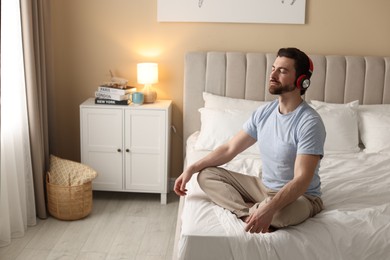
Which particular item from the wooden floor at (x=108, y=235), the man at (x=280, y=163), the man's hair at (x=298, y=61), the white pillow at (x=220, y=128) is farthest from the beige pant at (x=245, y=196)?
the white pillow at (x=220, y=128)

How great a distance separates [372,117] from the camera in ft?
13.2

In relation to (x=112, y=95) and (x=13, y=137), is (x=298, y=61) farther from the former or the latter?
(x=13, y=137)

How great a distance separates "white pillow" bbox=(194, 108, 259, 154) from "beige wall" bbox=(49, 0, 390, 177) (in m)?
0.55

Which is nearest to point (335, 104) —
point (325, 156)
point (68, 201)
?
point (325, 156)

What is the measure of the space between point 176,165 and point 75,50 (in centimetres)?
119

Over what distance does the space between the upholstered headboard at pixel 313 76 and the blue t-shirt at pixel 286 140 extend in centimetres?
131

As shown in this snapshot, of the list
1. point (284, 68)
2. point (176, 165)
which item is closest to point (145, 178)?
point (176, 165)

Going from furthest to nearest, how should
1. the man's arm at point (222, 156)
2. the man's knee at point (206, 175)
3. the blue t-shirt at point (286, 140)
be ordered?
the man's arm at point (222, 156), the man's knee at point (206, 175), the blue t-shirt at point (286, 140)

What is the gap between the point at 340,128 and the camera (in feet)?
12.9

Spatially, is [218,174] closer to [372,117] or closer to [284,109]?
[284,109]

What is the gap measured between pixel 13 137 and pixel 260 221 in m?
1.89

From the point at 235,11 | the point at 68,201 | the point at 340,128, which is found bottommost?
the point at 68,201

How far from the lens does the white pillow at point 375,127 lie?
388 cm

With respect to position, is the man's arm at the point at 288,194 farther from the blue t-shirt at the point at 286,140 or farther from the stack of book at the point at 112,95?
the stack of book at the point at 112,95
